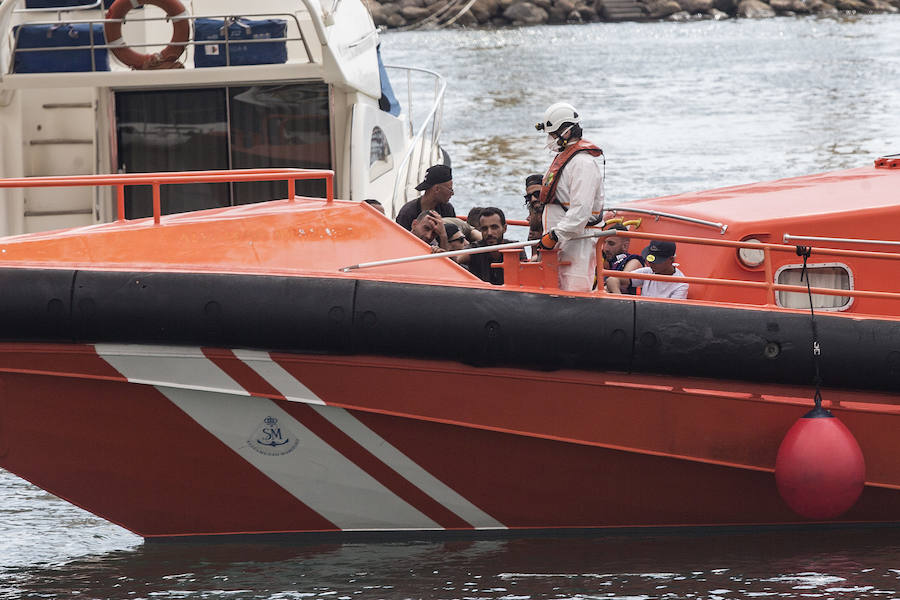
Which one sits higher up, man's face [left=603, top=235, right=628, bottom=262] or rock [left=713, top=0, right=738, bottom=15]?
rock [left=713, top=0, right=738, bottom=15]

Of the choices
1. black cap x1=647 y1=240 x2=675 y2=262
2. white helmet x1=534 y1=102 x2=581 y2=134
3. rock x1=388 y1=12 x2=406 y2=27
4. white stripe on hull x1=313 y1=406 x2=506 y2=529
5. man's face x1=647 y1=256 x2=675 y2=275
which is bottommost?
white stripe on hull x1=313 y1=406 x2=506 y2=529

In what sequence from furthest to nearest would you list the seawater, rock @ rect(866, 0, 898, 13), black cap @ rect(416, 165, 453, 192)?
rock @ rect(866, 0, 898, 13), black cap @ rect(416, 165, 453, 192), the seawater

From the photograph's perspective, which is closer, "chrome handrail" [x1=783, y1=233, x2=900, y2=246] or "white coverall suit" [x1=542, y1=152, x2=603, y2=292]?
"white coverall suit" [x1=542, y1=152, x2=603, y2=292]

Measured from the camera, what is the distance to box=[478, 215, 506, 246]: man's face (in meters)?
5.86

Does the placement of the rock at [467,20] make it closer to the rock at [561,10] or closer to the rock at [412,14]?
the rock at [412,14]

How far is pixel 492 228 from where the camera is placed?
587 centimetres

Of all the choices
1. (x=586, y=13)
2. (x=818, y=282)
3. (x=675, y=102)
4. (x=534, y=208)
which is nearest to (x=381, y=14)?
(x=586, y=13)

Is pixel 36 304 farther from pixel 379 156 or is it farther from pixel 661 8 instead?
pixel 661 8

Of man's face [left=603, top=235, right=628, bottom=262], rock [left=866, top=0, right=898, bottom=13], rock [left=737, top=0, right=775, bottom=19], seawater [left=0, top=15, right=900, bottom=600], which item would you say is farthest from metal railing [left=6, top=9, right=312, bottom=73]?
rock [left=866, top=0, right=898, bottom=13]

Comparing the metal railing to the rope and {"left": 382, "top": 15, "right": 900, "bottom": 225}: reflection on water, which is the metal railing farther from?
{"left": 382, "top": 15, "right": 900, "bottom": 225}: reflection on water

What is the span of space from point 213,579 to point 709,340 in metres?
2.22

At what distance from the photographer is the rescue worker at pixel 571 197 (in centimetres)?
503

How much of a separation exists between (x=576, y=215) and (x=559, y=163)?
0.23 metres

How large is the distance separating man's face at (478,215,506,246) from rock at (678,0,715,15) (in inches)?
2399
